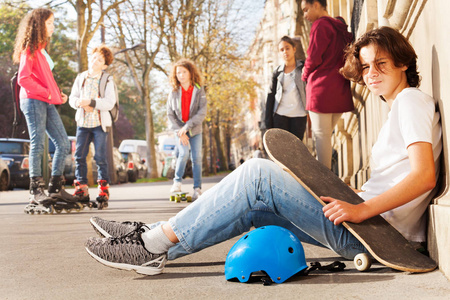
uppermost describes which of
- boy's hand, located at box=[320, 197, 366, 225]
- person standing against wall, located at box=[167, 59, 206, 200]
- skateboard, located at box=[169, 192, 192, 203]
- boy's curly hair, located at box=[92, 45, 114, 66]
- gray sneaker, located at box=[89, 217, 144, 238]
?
boy's curly hair, located at box=[92, 45, 114, 66]

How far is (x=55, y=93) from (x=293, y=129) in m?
3.21

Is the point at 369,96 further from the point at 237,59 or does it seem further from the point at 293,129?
the point at 237,59

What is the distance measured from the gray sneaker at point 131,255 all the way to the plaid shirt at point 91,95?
17.1ft

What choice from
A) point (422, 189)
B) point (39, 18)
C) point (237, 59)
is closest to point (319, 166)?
point (422, 189)

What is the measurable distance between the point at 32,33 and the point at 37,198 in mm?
2125

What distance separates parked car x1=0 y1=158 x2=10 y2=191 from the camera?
650 inches

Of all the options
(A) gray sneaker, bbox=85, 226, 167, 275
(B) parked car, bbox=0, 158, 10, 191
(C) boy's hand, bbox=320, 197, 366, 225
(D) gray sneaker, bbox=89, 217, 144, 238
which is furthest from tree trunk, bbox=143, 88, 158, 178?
(C) boy's hand, bbox=320, 197, 366, 225

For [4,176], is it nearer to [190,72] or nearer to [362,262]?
[190,72]

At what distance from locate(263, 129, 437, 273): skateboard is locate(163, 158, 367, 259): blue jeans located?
0.19ft

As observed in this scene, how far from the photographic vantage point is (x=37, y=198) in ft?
25.2

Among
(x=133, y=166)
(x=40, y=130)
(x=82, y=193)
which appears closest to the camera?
(x=40, y=130)

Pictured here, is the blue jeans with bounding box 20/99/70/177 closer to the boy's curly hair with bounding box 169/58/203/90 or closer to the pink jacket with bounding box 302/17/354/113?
the boy's curly hair with bounding box 169/58/203/90

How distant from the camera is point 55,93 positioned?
764 cm

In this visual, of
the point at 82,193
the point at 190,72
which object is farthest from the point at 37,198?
the point at 190,72
